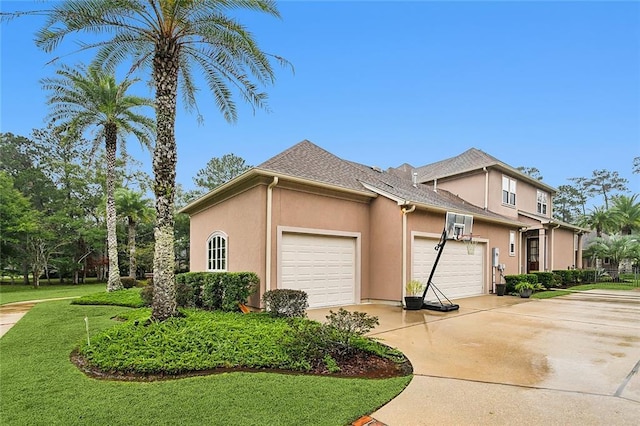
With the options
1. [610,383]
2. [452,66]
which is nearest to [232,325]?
[610,383]

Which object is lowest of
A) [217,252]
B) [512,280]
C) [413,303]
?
[512,280]

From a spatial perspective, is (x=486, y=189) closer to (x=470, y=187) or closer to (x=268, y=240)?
(x=470, y=187)

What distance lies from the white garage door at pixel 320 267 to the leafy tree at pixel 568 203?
177 feet

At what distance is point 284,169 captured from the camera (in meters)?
10.5

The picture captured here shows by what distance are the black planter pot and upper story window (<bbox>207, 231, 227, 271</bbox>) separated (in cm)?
581

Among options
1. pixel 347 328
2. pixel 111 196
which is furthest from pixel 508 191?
pixel 111 196

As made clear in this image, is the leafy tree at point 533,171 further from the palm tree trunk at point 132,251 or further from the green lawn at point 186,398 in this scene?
the green lawn at point 186,398

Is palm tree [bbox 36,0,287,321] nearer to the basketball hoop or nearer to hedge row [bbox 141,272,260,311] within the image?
hedge row [bbox 141,272,260,311]

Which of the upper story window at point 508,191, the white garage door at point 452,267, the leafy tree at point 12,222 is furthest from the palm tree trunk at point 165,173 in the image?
the leafy tree at point 12,222

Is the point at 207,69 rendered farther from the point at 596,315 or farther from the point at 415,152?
the point at 415,152

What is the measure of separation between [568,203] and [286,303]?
59866 millimetres

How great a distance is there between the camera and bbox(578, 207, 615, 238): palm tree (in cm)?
3231

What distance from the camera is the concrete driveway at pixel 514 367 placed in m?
3.72

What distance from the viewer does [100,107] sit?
1559 centimetres
